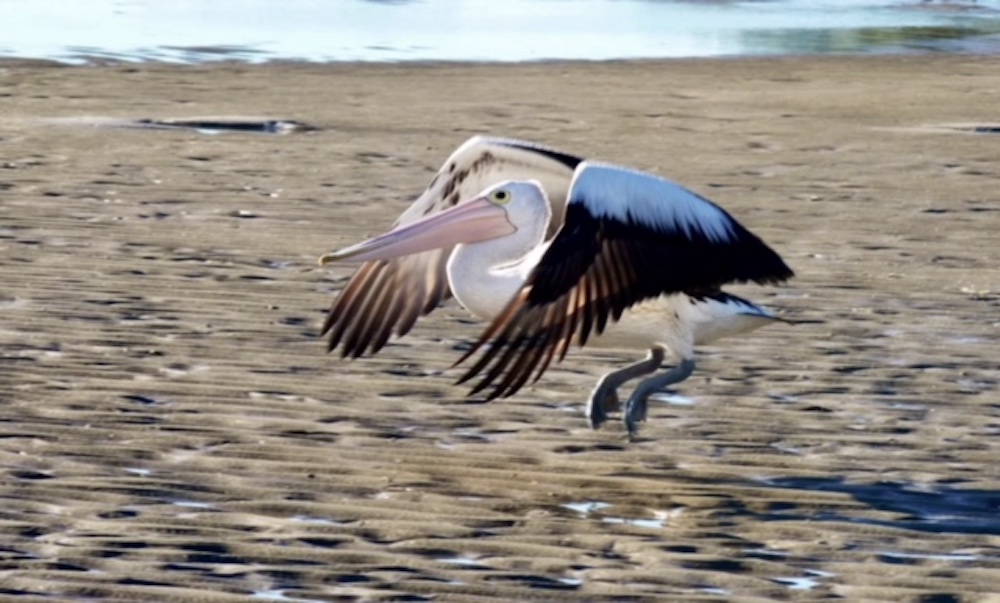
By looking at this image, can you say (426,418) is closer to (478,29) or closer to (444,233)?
(444,233)

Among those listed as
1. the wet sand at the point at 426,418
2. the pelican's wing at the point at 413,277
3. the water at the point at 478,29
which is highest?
the water at the point at 478,29

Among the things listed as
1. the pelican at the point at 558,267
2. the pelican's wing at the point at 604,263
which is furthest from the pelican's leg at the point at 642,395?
the pelican's wing at the point at 604,263

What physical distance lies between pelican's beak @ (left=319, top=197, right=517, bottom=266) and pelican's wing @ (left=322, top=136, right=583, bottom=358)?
0.33 m

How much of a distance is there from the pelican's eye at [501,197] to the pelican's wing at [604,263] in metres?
0.45

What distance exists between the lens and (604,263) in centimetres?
565

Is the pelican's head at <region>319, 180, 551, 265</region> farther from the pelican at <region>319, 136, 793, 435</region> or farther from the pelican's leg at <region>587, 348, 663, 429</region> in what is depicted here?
the pelican's leg at <region>587, 348, 663, 429</region>

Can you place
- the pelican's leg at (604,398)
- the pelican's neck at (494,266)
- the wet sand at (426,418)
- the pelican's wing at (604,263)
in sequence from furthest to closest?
the pelican's leg at (604,398)
the pelican's neck at (494,266)
the pelican's wing at (604,263)
the wet sand at (426,418)

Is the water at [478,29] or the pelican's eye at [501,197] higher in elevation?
the water at [478,29]

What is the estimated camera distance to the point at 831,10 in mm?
28094

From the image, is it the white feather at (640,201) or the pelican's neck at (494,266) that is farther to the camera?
the pelican's neck at (494,266)

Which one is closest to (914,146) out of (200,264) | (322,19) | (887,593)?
(200,264)

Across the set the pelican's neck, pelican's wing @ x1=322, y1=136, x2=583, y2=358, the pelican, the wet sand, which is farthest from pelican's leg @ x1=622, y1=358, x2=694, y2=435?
pelican's wing @ x1=322, y1=136, x2=583, y2=358

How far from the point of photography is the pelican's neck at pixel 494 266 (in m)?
5.97

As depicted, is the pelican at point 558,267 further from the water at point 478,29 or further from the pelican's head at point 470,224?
the water at point 478,29
